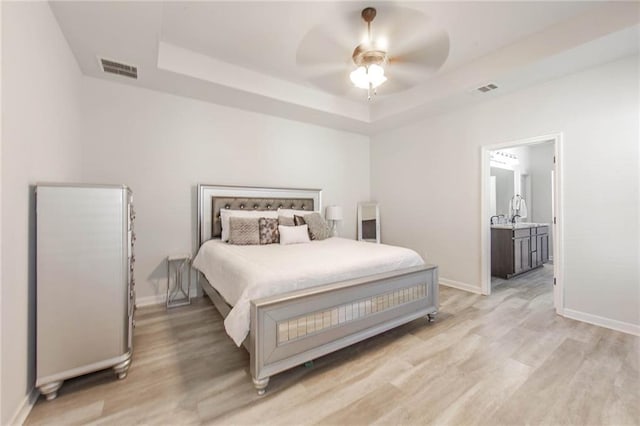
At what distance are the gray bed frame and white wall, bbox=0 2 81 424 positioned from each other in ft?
3.89

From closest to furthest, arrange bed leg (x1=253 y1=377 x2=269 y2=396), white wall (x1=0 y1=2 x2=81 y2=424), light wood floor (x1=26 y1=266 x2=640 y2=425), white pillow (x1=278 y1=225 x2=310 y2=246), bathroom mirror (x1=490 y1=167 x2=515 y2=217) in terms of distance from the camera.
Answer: white wall (x1=0 y1=2 x2=81 y2=424) → light wood floor (x1=26 y1=266 x2=640 y2=425) → bed leg (x1=253 y1=377 x2=269 y2=396) → white pillow (x1=278 y1=225 x2=310 y2=246) → bathroom mirror (x1=490 y1=167 x2=515 y2=217)

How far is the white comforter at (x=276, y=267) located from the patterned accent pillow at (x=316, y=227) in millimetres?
489

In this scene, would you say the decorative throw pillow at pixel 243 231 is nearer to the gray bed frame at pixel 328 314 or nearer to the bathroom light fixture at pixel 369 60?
the gray bed frame at pixel 328 314

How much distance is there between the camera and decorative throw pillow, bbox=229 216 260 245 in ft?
10.2

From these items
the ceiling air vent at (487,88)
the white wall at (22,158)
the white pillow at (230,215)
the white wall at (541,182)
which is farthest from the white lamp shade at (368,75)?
the white wall at (541,182)

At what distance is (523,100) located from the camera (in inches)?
126

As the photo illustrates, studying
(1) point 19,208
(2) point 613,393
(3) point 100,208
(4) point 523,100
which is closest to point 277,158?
(3) point 100,208

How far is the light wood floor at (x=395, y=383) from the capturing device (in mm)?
1508

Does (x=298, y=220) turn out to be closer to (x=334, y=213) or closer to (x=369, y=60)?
(x=334, y=213)

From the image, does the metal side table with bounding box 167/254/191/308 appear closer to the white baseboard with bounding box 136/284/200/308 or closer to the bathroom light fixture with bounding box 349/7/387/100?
the white baseboard with bounding box 136/284/200/308

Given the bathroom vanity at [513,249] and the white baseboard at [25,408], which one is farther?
the bathroom vanity at [513,249]

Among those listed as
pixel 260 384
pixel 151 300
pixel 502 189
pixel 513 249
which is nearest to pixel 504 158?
pixel 502 189

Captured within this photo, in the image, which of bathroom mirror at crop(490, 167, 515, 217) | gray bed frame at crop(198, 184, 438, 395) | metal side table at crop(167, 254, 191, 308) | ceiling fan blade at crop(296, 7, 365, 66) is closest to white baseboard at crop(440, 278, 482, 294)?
gray bed frame at crop(198, 184, 438, 395)

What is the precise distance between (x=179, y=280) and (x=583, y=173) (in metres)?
4.77
